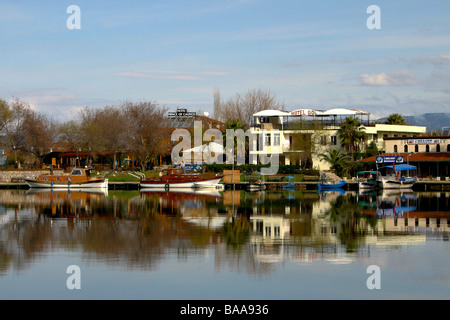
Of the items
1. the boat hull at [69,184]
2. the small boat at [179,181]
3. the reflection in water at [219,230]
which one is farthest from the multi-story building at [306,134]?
the reflection in water at [219,230]

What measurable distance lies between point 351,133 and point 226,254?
63658 millimetres

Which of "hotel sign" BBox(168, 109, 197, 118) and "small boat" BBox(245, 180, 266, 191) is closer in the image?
"small boat" BBox(245, 180, 266, 191)

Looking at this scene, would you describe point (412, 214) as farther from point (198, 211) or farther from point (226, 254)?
point (226, 254)

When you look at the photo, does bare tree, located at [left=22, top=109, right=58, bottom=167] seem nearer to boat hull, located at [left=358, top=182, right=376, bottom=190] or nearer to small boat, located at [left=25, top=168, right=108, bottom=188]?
small boat, located at [left=25, top=168, right=108, bottom=188]

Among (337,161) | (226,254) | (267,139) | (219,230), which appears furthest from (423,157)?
(226,254)

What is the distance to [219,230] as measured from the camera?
30.4m

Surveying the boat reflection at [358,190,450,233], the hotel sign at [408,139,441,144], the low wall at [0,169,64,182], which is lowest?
the boat reflection at [358,190,450,233]

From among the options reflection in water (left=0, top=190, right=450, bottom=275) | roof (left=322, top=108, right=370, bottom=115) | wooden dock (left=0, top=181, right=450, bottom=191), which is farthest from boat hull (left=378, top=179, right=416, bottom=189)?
reflection in water (left=0, top=190, right=450, bottom=275)

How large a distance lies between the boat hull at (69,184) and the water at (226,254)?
2932 cm

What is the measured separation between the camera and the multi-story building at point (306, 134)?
3337 inches

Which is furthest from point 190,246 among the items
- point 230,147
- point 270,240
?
point 230,147

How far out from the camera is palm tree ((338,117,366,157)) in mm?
84062

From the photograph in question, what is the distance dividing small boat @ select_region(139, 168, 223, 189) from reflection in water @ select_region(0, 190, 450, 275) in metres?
21.5
